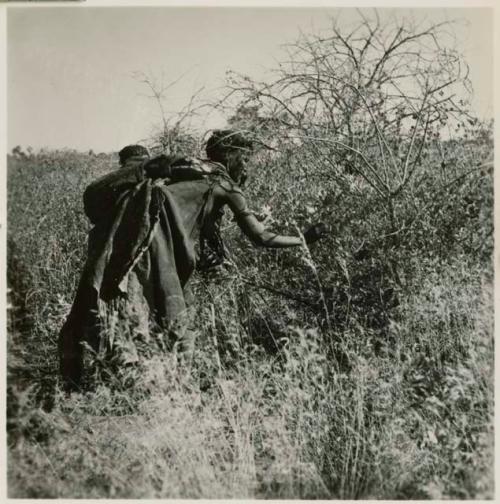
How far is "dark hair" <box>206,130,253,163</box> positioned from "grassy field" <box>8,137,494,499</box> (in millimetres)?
499

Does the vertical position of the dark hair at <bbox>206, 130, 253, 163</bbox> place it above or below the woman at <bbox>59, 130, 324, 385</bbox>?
above

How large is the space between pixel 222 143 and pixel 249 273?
106 cm

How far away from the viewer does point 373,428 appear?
11.3 feet

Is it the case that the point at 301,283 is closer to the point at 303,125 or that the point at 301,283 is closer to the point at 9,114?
the point at 303,125

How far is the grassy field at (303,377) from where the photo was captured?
3414 mm

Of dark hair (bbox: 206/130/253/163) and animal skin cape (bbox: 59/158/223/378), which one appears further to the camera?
dark hair (bbox: 206/130/253/163)

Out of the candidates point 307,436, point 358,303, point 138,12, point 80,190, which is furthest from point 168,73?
point 307,436

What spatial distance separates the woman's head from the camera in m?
4.07

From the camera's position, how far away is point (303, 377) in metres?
3.67

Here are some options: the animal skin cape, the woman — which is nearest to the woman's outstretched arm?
the woman

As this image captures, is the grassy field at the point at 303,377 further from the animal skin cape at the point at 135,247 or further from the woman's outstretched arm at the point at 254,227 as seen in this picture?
the animal skin cape at the point at 135,247

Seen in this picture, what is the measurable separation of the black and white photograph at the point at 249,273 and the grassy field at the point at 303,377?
16 mm

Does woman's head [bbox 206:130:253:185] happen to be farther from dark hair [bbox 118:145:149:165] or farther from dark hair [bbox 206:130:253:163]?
dark hair [bbox 118:145:149:165]

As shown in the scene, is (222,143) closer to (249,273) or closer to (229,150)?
(229,150)
